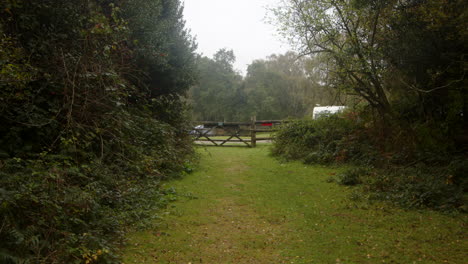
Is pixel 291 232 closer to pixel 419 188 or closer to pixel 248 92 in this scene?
pixel 419 188

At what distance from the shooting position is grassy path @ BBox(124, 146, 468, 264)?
3998mm

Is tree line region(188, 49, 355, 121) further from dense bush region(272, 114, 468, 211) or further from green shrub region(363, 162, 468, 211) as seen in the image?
green shrub region(363, 162, 468, 211)

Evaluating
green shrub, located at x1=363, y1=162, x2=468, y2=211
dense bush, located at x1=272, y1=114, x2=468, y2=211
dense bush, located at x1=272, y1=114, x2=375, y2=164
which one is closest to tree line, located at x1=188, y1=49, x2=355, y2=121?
dense bush, located at x1=272, y1=114, x2=375, y2=164

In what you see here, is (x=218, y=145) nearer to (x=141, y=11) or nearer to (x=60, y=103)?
(x=141, y=11)

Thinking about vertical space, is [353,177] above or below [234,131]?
below

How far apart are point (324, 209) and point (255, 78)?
1602 inches

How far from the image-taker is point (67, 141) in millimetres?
→ 4766

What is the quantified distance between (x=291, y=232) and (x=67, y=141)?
367 centimetres

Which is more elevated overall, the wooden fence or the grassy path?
the wooden fence

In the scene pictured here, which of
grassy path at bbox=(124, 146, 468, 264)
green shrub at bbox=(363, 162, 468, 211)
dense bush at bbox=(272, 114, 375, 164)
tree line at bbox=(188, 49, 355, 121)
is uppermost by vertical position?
tree line at bbox=(188, 49, 355, 121)

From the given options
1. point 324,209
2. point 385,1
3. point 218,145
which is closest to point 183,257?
point 324,209

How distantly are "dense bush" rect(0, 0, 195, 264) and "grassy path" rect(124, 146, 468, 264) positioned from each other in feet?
2.23

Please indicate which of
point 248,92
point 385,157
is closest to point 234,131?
point 385,157

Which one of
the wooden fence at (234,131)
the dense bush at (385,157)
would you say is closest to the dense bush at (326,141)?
the dense bush at (385,157)
